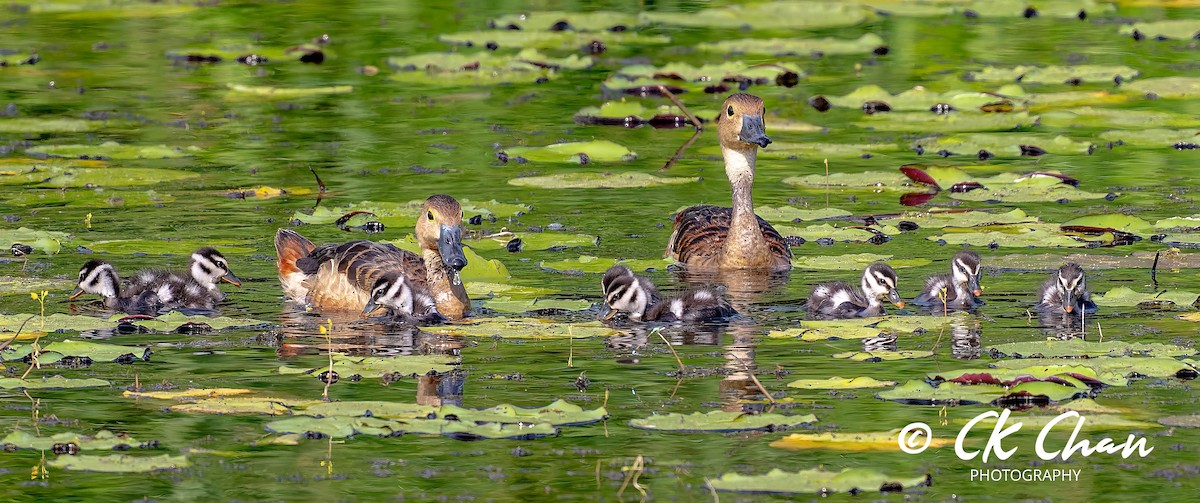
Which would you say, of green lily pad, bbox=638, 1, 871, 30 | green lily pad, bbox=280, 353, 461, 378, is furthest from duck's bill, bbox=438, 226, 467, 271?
green lily pad, bbox=638, 1, 871, 30

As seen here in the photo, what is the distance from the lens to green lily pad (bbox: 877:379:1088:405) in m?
9.85

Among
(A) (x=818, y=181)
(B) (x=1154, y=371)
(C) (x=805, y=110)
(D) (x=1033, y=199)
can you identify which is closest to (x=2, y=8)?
(C) (x=805, y=110)

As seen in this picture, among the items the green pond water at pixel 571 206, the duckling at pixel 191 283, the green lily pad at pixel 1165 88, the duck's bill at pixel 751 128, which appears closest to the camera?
the green pond water at pixel 571 206

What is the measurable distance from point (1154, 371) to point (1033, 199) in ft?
19.9

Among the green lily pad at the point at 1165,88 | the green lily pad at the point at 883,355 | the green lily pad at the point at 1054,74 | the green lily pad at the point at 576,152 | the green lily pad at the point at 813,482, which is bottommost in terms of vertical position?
the green lily pad at the point at 813,482

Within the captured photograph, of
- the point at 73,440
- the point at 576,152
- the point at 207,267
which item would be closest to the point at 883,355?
the point at 73,440

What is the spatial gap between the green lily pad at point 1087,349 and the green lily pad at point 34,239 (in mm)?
7062

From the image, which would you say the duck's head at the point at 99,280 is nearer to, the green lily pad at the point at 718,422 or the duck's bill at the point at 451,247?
the duck's bill at the point at 451,247

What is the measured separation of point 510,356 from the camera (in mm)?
11422

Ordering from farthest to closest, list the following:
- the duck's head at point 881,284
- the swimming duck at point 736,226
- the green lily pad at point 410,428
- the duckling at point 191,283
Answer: the swimming duck at point 736,226 → the duckling at point 191,283 → the duck's head at point 881,284 → the green lily pad at point 410,428

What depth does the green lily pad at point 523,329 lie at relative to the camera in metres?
11.7

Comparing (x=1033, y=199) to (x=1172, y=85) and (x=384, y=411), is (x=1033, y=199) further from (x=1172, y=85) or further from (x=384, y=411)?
(x=384, y=411)

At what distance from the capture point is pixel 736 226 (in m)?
15.1

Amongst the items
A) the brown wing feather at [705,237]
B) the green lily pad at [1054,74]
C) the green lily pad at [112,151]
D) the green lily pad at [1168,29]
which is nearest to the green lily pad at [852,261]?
the brown wing feather at [705,237]
